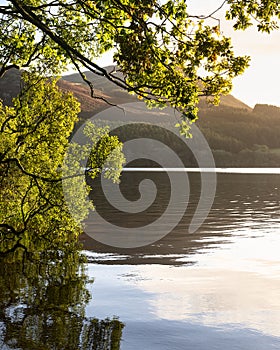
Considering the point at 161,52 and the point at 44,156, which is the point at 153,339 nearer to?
the point at 161,52

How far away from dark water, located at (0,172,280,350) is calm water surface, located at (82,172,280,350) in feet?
0.20

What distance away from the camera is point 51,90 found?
130ft

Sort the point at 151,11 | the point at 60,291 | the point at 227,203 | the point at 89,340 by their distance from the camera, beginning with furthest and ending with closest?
1. the point at 227,203
2. the point at 60,291
3. the point at 89,340
4. the point at 151,11

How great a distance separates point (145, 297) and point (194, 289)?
4.57 m

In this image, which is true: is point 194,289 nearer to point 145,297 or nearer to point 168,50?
point 145,297

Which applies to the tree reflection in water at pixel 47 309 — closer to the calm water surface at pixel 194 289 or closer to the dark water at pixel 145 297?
the dark water at pixel 145 297

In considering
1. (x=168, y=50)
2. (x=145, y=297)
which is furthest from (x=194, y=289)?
(x=168, y=50)

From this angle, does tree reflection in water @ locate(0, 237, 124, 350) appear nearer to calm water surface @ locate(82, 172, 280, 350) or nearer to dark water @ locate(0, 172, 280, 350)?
dark water @ locate(0, 172, 280, 350)

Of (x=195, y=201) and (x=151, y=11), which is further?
(x=195, y=201)

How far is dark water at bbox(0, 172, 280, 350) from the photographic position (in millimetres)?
24422

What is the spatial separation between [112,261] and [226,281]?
476 inches

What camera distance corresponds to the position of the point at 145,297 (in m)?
34.2

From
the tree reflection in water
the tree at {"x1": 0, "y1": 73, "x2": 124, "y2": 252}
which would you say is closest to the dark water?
the tree reflection in water

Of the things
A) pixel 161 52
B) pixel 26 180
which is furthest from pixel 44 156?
pixel 161 52
